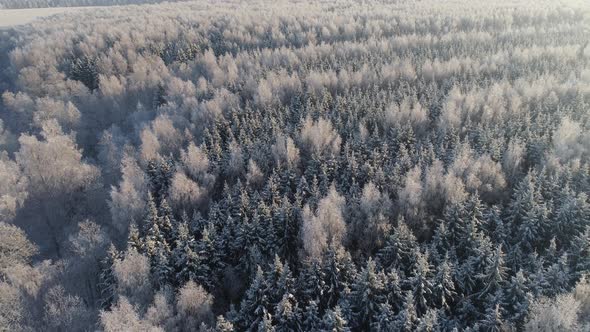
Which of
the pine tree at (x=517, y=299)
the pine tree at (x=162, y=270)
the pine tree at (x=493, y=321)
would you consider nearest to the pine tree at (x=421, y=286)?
the pine tree at (x=493, y=321)

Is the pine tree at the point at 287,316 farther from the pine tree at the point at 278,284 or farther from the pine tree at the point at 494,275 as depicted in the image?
the pine tree at the point at 494,275

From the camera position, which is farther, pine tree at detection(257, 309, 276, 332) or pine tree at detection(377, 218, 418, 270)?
pine tree at detection(377, 218, 418, 270)

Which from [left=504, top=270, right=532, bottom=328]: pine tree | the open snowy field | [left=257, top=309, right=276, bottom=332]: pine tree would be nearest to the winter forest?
[left=257, top=309, right=276, bottom=332]: pine tree

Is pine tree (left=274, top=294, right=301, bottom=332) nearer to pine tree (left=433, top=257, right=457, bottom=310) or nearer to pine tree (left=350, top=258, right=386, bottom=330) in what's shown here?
pine tree (left=350, top=258, right=386, bottom=330)

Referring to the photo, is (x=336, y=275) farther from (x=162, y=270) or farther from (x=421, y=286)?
(x=162, y=270)

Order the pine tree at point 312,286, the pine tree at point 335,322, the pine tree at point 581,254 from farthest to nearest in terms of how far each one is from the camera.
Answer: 1. the pine tree at point 312,286
2. the pine tree at point 581,254
3. the pine tree at point 335,322

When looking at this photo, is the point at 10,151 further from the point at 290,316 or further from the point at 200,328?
the point at 290,316

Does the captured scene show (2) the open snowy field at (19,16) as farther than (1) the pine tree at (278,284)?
Yes

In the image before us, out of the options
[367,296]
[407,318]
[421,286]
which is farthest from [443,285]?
[367,296]
